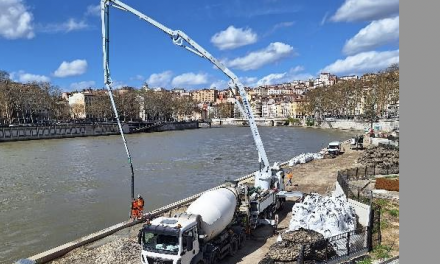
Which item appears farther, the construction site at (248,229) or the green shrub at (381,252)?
the green shrub at (381,252)

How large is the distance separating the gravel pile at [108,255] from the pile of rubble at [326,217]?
18.9 ft

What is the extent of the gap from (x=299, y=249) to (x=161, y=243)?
401 centimetres

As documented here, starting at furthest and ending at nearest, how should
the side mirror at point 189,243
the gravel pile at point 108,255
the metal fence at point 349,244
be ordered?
the gravel pile at point 108,255 < the metal fence at point 349,244 < the side mirror at point 189,243

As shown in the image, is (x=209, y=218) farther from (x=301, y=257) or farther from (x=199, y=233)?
(x=301, y=257)

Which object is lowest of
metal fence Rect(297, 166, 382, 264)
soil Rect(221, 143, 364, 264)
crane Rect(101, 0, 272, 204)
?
soil Rect(221, 143, 364, 264)

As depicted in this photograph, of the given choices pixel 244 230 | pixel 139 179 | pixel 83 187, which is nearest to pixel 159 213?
pixel 244 230

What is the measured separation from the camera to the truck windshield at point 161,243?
1143cm

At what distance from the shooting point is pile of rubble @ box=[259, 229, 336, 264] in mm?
12180

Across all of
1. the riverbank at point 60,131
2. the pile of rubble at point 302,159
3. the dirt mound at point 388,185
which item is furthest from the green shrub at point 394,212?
the riverbank at point 60,131

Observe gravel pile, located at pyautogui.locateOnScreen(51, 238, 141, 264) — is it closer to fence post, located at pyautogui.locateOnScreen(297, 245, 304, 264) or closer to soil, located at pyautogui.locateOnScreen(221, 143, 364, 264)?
soil, located at pyautogui.locateOnScreen(221, 143, 364, 264)

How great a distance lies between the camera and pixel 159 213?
804 inches

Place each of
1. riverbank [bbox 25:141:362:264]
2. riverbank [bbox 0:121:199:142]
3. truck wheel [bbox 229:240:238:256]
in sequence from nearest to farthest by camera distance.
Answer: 1. riverbank [bbox 25:141:362:264]
2. truck wheel [bbox 229:240:238:256]
3. riverbank [bbox 0:121:199:142]

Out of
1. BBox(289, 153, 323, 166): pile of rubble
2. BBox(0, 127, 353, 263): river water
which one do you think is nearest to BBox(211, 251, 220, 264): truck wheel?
BBox(0, 127, 353, 263): river water

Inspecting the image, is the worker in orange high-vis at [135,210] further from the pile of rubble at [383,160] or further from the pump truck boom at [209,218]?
the pile of rubble at [383,160]
